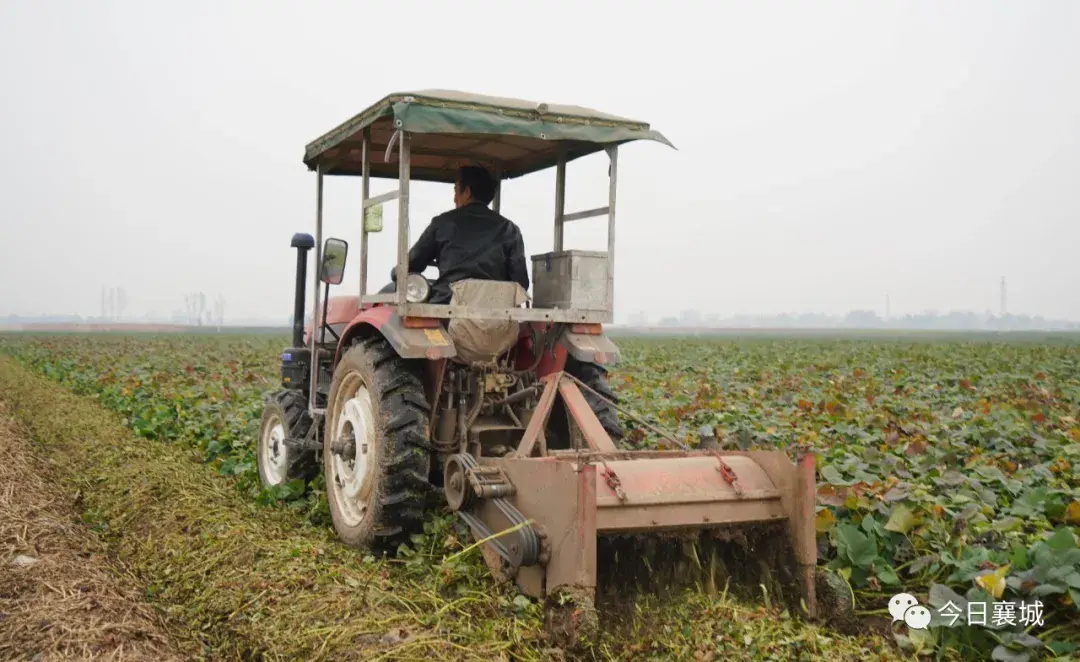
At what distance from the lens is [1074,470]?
219 inches

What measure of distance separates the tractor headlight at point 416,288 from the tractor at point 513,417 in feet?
0.03

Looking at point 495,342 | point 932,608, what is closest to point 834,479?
point 932,608

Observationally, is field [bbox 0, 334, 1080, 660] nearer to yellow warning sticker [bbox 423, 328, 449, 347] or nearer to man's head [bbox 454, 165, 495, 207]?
yellow warning sticker [bbox 423, 328, 449, 347]

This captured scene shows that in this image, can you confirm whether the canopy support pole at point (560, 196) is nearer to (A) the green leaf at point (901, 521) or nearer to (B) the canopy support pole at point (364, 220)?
(B) the canopy support pole at point (364, 220)

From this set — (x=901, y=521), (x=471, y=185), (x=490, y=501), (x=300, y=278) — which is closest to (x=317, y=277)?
(x=300, y=278)

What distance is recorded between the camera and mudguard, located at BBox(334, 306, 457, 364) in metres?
4.14

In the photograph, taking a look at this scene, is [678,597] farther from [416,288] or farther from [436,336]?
[416,288]

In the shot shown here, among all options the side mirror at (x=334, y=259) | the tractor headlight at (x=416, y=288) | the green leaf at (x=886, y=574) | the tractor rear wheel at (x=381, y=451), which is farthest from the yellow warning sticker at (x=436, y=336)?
the green leaf at (x=886, y=574)

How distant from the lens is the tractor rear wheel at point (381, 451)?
4309 millimetres

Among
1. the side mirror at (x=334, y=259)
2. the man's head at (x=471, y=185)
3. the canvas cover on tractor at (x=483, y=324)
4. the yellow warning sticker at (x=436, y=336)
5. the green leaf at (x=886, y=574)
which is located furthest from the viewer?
the side mirror at (x=334, y=259)

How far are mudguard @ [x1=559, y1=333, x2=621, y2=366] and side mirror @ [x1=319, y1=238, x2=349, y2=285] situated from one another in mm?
1567

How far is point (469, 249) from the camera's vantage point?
4703 millimetres

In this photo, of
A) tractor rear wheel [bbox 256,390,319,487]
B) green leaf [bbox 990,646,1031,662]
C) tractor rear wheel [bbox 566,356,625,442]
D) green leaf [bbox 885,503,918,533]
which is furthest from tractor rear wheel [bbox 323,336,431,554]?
green leaf [bbox 990,646,1031,662]

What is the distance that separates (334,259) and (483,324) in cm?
137
